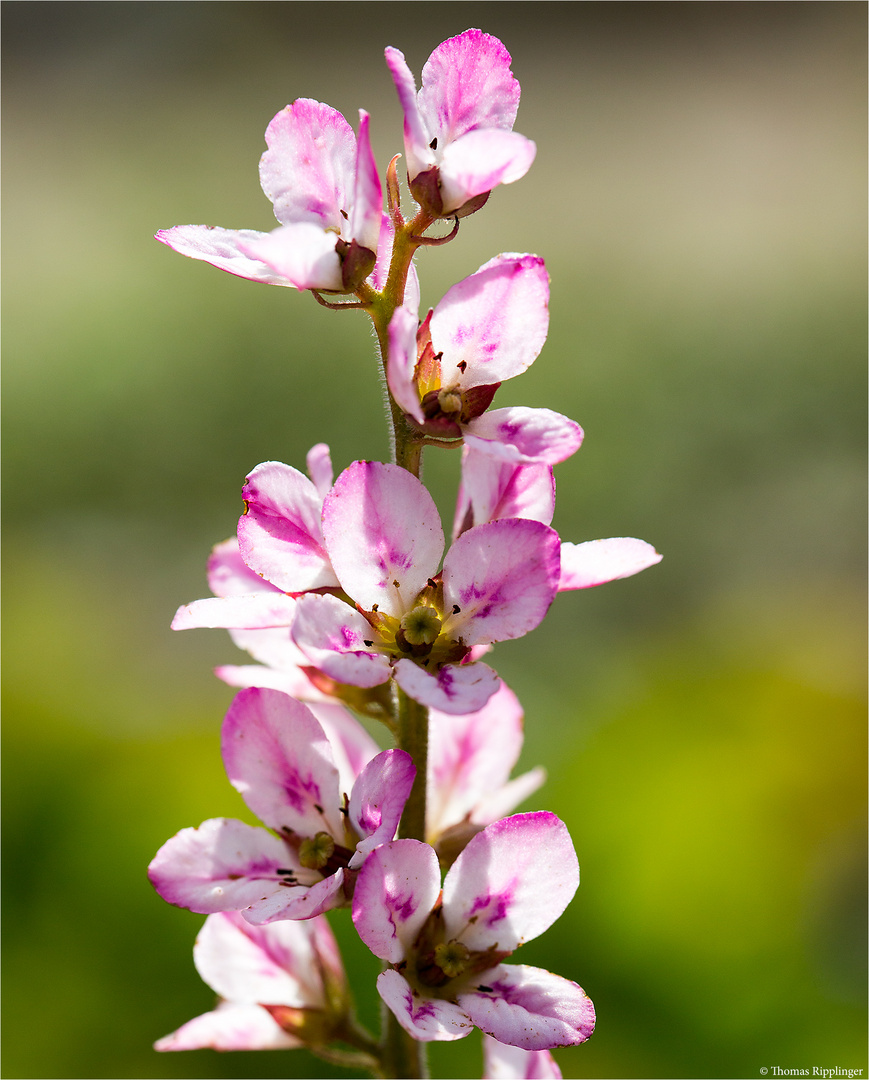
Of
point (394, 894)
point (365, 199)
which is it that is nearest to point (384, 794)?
point (394, 894)

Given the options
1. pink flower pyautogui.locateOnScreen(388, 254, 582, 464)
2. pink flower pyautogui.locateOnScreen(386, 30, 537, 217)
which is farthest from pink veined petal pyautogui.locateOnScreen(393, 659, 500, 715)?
pink flower pyautogui.locateOnScreen(386, 30, 537, 217)

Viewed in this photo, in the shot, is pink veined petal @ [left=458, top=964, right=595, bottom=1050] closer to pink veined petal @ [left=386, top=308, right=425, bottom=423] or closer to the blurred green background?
pink veined petal @ [left=386, top=308, right=425, bottom=423]

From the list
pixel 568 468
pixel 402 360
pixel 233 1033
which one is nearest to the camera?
pixel 402 360

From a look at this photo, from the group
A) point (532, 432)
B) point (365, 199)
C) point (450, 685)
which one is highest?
point (365, 199)

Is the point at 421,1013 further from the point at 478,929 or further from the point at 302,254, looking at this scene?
the point at 302,254

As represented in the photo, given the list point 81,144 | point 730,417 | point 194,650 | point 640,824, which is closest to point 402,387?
point 640,824

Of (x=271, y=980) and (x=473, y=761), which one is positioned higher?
(x=473, y=761)

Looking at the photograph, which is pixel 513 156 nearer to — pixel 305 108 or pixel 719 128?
pixel 305 108

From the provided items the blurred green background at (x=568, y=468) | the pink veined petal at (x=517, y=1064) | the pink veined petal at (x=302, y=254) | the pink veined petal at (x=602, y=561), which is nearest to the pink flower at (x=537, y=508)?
the pink veined petal at (x=602, y=561)
